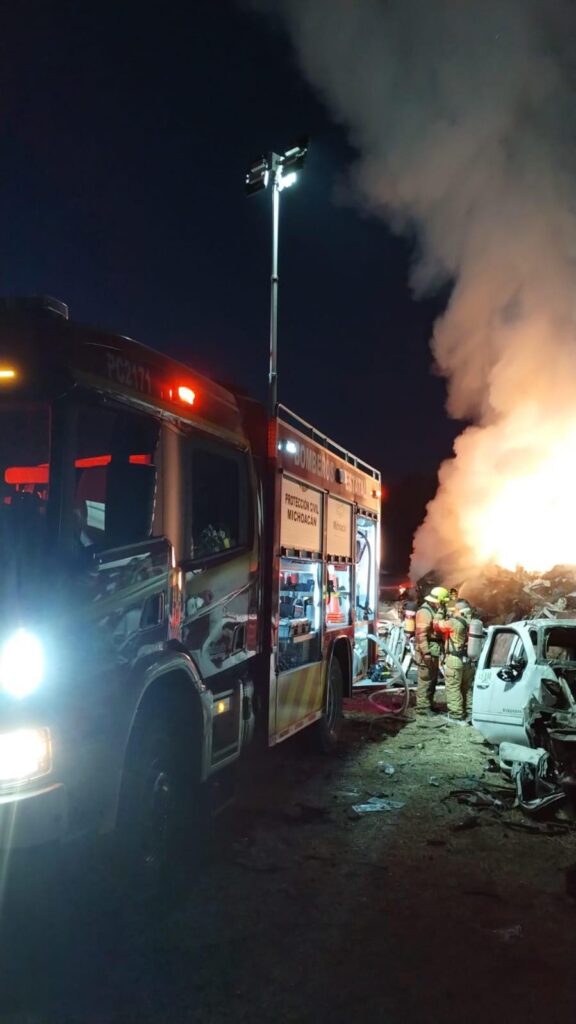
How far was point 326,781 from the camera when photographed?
688 cm

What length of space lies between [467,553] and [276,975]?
69.5 ft

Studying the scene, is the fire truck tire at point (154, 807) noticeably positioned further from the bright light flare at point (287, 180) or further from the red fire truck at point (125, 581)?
the bright light flare at point (287, 180)

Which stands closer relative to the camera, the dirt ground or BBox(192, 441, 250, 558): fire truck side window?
the dirt ground

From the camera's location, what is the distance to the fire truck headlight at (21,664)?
2969 millimetres

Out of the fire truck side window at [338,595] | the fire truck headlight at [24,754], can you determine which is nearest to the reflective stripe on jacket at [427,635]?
the fire truck side window at [338,595]

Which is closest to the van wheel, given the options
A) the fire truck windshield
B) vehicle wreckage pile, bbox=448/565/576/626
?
the fire truck windshield

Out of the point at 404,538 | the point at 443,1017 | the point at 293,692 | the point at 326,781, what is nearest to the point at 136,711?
the point at 443,1017

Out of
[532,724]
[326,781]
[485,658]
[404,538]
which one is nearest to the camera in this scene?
[532,724]

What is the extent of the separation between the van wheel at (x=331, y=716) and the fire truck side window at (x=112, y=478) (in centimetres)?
457

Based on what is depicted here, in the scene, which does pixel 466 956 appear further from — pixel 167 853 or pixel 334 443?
pixel 334 443

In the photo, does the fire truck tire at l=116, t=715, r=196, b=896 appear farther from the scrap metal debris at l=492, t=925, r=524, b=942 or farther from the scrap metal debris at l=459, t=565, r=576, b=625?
the scrap metal debris at l=459, t=565, r=576, b=625

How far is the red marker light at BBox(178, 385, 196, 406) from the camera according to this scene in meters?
4.43

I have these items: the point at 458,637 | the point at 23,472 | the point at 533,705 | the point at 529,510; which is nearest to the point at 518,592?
the point at 529,510

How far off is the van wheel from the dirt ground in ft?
6.14
